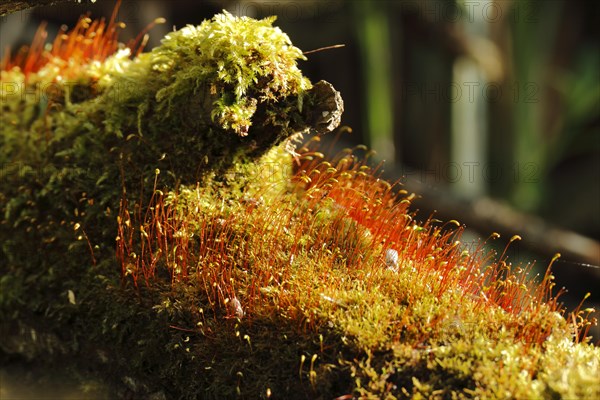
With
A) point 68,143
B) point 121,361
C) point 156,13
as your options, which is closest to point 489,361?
point 121,361

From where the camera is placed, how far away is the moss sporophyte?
203 centimetres

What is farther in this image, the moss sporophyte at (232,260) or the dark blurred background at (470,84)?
the dark blurred background at (470,84)

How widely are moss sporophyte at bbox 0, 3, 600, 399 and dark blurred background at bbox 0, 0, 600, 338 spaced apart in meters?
5.75

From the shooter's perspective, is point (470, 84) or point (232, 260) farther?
point (470, 84)

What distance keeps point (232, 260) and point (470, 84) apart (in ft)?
26.1

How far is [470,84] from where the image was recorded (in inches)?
373

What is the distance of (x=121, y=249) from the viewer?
8.02 feet

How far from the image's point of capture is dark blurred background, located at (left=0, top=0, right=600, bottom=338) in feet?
29.7

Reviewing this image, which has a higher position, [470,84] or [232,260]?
[232,260]

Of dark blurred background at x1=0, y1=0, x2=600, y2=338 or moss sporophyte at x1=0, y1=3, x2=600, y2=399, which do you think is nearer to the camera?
moss sporophyte at x1=0, y1=3, x2=600, y2=399

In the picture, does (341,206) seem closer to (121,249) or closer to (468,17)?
(121,249)

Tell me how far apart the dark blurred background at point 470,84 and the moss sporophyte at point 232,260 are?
5.75 meters

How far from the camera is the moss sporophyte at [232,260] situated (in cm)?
203

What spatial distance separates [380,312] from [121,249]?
104cm
